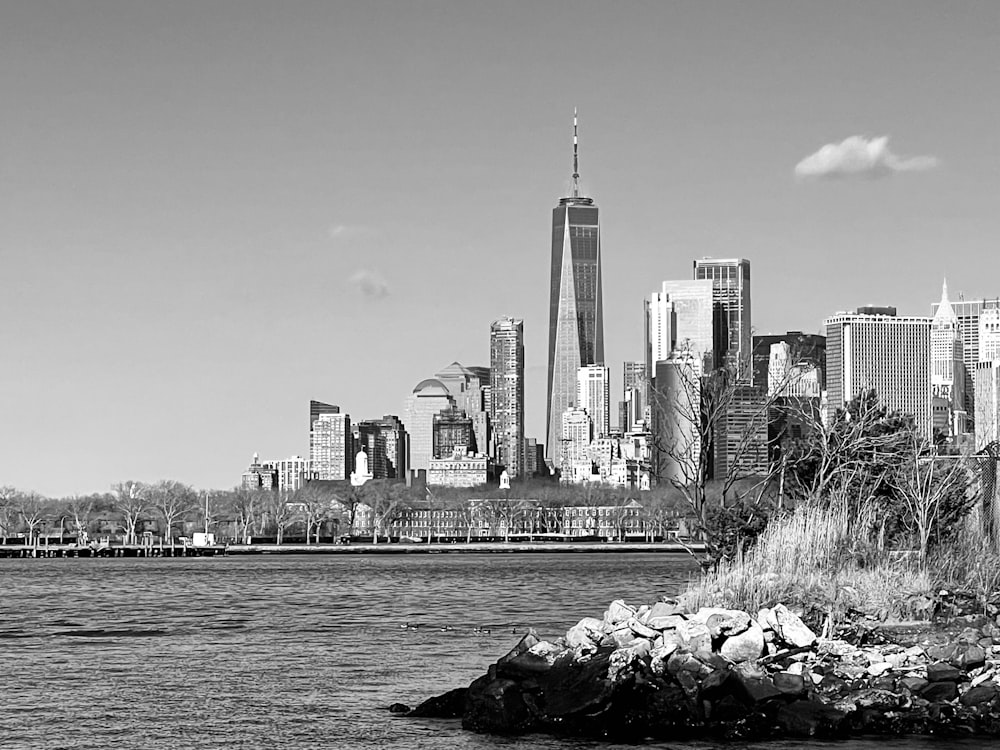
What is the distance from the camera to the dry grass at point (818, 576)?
32.8m

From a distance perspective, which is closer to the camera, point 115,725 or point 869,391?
point 115,725

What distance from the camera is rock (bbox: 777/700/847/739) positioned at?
2734 cm

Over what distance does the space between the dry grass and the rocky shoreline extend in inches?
60.0

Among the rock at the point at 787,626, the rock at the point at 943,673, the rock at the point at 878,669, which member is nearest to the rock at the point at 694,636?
the rock at the point at 787,626

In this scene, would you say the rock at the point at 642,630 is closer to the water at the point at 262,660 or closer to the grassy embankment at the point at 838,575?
the grassy embankment at the point at 838,575

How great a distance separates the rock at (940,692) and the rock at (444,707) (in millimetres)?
8086

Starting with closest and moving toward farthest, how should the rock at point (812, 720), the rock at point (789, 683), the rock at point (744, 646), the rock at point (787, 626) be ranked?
the rock at point (812, 720), the rock at point (789, 683), the rock at point (744, 646), the rock at point (787, 626)

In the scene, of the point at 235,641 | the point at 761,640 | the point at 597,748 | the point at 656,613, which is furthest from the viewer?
the point at 235,641

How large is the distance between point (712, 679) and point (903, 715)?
10.5ft

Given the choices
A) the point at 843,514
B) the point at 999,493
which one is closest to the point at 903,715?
the point at 843,514

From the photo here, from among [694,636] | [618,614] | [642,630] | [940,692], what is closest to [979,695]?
[940,692]

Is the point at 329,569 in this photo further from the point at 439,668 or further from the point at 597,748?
the point at 597,748

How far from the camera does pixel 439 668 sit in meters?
38.2

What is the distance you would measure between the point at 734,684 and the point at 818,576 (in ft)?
19.0
